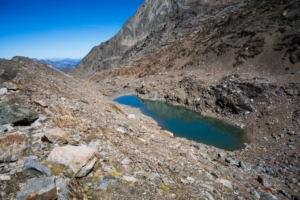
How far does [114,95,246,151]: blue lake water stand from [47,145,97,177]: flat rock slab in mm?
13076

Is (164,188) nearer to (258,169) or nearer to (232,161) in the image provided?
(232,161)

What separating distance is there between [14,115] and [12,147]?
2373 mm

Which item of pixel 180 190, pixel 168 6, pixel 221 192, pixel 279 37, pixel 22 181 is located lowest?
pixel 221 192

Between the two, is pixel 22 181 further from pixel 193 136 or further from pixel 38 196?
pixel 193 136

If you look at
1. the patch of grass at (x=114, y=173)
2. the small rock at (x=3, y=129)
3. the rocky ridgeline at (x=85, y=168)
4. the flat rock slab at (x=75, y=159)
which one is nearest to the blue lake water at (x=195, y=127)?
the rocky ridgeline at (x=85, y=168)

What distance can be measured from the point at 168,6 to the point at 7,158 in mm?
109144

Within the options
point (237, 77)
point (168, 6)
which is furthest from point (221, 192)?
point (168, 6)

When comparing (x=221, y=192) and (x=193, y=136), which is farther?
(x=193, y=136)

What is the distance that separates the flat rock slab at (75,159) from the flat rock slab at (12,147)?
2.92 feet

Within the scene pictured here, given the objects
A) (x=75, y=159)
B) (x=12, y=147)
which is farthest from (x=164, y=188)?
(x=12, y=147)

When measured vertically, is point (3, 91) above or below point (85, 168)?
above

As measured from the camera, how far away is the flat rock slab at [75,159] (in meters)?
5.74

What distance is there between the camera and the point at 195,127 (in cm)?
2097

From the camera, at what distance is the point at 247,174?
11.0 metres
